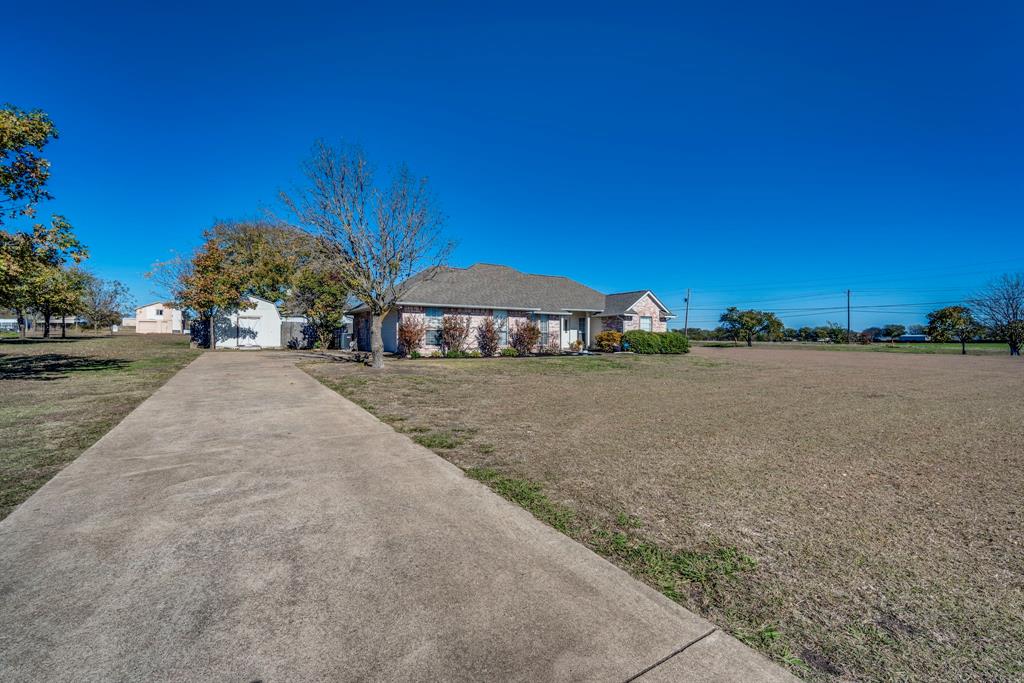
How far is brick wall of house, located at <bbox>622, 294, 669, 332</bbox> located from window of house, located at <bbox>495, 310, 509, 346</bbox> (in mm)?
8634

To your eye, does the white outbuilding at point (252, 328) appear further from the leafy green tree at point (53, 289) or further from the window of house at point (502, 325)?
the window of house at point (502, 325)

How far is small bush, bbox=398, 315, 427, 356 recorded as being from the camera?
22125mm

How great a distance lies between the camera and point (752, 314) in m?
48.7

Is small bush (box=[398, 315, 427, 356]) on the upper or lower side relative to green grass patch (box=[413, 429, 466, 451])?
upper

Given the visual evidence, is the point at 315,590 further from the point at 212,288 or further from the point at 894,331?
the point at 894,331

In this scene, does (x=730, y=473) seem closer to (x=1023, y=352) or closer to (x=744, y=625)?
(x=744, y=625)

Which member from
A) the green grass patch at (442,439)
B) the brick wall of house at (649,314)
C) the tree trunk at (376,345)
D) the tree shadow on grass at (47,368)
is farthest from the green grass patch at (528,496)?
the brick wall of house at (649,314)

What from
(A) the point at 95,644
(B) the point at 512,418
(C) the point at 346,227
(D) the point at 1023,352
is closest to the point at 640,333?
(C) the point at 346,227

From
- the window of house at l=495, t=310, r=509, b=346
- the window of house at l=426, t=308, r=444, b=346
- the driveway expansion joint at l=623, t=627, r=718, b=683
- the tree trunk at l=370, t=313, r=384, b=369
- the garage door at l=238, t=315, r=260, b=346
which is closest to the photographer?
the driveway expansion joint at l=623, t=627, r=718, b=683

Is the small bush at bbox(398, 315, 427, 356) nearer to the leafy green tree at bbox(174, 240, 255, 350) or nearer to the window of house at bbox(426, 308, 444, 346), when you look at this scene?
the window of house at bbox(426, 308, 444, 346)

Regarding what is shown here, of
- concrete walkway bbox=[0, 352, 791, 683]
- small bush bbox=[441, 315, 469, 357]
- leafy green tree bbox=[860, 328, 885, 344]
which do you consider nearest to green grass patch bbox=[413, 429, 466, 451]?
concrete walkway bbox=[0, 352, 791, 683]

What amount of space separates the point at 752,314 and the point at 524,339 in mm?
34121

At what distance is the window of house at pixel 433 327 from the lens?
928 inches

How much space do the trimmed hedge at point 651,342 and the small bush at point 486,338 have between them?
8.91 metres
